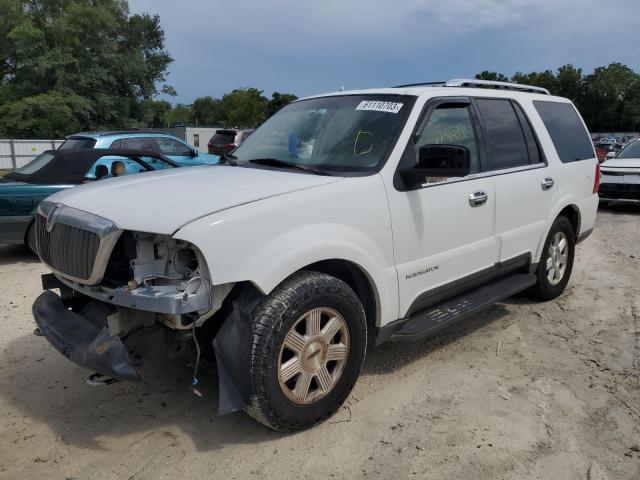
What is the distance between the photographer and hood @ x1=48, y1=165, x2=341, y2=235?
2646 millimetres

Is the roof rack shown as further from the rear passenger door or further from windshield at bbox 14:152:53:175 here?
windshield at bbox 14:152:53:175

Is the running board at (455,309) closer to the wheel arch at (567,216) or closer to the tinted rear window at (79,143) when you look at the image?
the wheel arch at (567,216)

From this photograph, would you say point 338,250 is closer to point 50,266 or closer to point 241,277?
point 241,277

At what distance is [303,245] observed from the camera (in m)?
2.85

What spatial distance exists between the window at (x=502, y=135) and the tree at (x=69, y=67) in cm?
3331

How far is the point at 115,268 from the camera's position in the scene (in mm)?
2926

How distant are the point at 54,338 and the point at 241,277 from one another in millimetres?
1258

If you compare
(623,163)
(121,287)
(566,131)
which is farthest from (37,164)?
(623,163)

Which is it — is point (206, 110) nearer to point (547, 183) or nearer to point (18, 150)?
point (18, 150)

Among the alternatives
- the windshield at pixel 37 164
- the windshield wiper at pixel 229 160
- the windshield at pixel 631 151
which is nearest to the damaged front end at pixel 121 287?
the windshield wiper at pixel 229 160

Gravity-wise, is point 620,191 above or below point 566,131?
below

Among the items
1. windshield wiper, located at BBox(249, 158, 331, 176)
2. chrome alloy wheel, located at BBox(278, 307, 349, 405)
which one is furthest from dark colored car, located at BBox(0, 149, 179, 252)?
chrome alloy wheel, located at BBox(278, 307, 349, 405)

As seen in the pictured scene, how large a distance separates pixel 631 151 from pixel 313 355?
12.4m

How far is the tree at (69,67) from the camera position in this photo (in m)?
33.1
